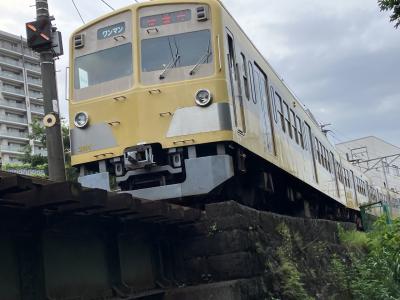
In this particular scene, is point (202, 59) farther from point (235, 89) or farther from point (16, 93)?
point (16, 93)

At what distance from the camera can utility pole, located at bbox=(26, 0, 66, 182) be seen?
28.5ft

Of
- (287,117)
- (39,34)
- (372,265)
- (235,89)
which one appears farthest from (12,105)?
(235,89)

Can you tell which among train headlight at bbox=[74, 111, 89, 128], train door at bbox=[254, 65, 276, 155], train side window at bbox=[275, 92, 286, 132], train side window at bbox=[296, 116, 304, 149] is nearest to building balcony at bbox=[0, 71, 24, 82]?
train side window at bbox=[296, 116, 304, 149]

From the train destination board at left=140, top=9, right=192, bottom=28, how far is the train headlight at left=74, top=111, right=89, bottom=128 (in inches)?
57.2

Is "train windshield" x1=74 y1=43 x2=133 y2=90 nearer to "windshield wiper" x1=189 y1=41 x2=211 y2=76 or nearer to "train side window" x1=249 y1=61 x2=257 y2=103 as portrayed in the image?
"windshield wiper" x1=189 y1=41 x2=211 y2=76

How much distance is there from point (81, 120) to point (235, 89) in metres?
2.12

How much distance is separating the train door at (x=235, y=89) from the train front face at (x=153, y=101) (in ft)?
1.01

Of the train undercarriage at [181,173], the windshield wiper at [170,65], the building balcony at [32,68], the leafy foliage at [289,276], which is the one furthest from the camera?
the building balcony at [32,68]

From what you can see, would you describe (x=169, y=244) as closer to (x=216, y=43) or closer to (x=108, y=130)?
(x=108, y=130)

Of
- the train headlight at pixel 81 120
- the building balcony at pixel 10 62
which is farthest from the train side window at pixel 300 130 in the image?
the building balcony at pixel 10 62

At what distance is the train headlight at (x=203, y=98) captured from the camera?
7113 millimetres

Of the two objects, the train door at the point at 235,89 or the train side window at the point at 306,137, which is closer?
the train door at the point at 235,89

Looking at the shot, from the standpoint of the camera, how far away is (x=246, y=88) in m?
8.30

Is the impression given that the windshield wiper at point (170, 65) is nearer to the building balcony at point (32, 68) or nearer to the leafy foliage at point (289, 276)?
the leafy foliage at point (289, 276)
